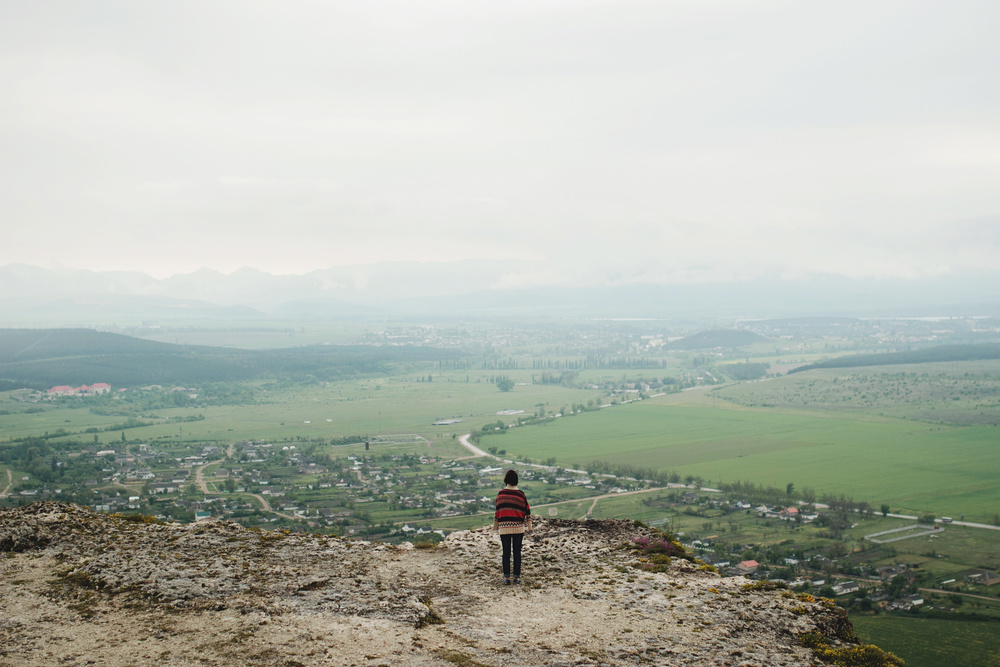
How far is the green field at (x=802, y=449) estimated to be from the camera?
42500mm

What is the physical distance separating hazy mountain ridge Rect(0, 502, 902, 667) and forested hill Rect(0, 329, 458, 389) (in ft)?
292

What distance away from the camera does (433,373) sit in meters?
123

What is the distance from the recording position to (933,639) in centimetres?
2011

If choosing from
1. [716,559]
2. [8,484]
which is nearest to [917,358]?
[716,559]

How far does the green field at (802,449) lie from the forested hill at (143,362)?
57.9 metres

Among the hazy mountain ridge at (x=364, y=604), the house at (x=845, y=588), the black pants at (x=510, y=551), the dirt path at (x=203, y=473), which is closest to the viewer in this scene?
the hazy mountain ridge at (x=364, y=604)

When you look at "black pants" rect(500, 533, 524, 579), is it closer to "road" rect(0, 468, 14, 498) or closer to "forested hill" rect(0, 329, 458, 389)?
"road" rect(0, 468, 14, 498)

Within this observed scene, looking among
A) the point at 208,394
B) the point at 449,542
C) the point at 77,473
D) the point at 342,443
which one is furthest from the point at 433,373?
the point at 449,542

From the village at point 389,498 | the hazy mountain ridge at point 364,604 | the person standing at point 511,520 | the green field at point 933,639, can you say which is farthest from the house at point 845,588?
the person standing at point 511,520

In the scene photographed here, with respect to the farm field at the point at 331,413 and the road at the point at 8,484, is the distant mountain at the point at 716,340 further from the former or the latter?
the road at the point at 8,484

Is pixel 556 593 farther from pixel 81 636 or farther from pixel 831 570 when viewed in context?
pixel 831 570

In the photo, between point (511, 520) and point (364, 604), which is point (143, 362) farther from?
point (511, 520)

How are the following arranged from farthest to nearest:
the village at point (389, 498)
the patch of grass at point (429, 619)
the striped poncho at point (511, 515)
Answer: the village at point (389, 498) < the striped poncho at point (511, 515) < the patch of grass at point (429, 619)

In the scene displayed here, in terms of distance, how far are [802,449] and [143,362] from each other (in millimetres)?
90729
